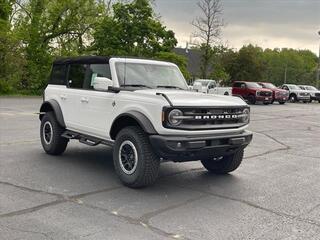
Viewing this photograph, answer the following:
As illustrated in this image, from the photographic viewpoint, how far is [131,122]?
6309 millimetres

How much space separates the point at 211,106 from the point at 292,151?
4.82 metres

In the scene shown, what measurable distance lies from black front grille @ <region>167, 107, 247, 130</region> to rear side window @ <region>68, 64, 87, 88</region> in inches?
101

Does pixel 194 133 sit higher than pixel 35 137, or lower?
higher

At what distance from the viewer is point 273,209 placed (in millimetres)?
5355

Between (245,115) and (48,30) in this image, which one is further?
(48,30)

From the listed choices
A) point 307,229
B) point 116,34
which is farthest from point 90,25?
point 307,229

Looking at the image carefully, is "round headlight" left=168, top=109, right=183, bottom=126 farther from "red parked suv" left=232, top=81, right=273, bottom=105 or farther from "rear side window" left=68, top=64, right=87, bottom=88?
"red parked suv" left=232, top=81, right=273, bottom=105

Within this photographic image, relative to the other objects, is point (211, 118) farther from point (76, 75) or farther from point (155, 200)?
point (76, 75)

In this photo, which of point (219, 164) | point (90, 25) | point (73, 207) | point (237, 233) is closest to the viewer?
point (237, 233)

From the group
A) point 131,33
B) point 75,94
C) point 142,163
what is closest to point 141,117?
point 142,163

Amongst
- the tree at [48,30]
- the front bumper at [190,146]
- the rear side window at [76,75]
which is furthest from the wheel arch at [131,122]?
the tree at [48,30]

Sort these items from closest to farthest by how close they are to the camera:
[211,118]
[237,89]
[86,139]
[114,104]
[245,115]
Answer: [211,118] → [114,104] → [245,115] → [86,139] → [237,89]

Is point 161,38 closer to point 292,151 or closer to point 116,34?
point 116,34

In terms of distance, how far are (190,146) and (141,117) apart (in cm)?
82
